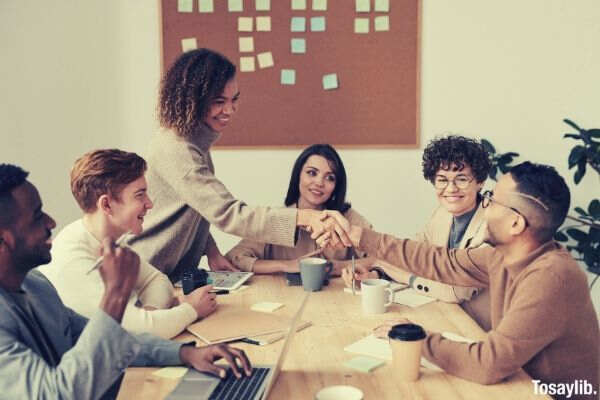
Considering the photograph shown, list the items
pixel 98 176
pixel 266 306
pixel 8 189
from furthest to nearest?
1. pixel 266 306
2. pixel 98 176
3. pixel 8 189

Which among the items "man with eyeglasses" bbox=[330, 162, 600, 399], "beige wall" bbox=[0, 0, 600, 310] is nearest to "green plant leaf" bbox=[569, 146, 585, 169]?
"beige wall" bbox=[0, 0, 600, 310]

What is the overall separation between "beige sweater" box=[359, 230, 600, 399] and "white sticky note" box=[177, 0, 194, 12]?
2.48m

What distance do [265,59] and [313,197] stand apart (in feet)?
3.66

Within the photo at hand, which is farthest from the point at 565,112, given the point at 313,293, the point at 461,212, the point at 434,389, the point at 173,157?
the point at 434,389

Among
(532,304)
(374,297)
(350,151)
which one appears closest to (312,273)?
(374,297)

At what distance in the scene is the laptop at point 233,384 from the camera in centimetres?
124

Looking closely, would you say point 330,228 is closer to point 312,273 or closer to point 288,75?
point 312,273

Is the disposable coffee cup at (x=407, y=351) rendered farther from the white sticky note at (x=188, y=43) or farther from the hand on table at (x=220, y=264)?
the white sticky note at (x=188, y=43)

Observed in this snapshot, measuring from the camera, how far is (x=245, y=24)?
3.43 meters

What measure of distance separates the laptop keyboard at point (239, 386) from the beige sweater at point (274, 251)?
1.02 m

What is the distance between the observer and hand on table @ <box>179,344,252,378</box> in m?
1.35

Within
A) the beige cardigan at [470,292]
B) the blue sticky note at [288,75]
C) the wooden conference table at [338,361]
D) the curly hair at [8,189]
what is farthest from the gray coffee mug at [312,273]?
the blue sticky note at [288,75]

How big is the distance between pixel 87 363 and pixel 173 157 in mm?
1082

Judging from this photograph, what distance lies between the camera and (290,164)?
3537 millimetres
